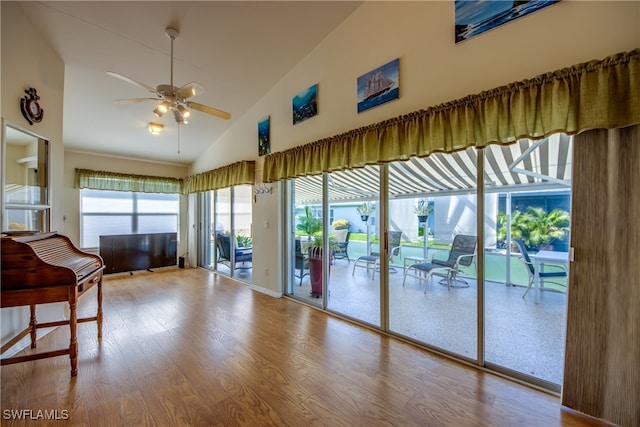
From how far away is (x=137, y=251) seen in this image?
5.75 metres

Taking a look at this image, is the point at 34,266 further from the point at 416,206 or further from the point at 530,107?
the point at 530,107

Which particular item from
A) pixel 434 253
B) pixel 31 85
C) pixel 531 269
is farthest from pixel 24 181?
pixel 531 269

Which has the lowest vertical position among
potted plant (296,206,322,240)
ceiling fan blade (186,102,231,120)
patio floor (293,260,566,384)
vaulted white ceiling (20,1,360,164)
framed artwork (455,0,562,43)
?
patio floor (293,260,566,384)

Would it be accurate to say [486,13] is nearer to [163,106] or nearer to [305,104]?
[305,104]

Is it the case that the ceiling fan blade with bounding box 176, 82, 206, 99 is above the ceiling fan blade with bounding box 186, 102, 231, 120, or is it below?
above

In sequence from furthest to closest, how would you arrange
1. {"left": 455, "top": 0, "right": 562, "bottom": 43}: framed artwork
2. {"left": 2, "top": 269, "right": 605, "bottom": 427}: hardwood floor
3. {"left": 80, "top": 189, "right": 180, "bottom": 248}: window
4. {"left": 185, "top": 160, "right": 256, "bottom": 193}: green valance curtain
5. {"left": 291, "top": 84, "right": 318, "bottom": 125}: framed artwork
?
{"left": 80, "top": 189, "right": 180, "bottom": 248}: window
{"left": 185, "top": 160, "right": 256, "bottom": 193}: green valance curtain
{"left": 291, "top": 84, "right": 318, "bottom": 125}: framed artwork
{"left": 455, "top": 0, "right": 562, "bottom": 43}: framed artwork
{"left": 2, "top": 269, "right": 605, "bottom": 427}: hardwood floor

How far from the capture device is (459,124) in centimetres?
214

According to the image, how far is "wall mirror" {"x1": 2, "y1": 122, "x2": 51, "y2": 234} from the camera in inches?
90.0

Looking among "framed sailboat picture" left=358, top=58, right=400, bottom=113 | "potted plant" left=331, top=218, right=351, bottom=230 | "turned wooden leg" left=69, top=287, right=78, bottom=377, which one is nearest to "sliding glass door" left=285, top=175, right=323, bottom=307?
"potted plant" left=331, top=218, right=351, bottom=230

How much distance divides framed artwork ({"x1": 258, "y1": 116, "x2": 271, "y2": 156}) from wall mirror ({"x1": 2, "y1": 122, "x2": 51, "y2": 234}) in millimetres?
2606

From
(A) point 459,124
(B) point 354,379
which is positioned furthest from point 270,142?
(B) point 354,379

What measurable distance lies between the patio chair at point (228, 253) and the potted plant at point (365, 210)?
9.68 ft

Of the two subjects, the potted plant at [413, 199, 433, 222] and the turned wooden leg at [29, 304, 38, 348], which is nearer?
the turned wooden leg at [29, 304, 38, 348]

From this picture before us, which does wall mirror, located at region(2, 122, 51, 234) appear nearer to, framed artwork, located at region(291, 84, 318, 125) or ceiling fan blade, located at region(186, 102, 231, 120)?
ceiling fan blade, located at region(186, 102, 231, 120)
